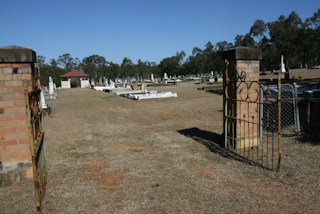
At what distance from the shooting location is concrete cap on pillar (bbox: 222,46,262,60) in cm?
521

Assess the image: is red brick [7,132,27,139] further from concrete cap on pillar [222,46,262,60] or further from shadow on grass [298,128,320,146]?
shadow on grass [298,128,320,146]

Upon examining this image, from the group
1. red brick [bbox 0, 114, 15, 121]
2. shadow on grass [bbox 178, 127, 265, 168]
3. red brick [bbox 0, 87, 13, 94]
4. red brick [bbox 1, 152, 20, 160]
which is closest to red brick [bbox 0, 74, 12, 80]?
red brick [bbox 0, 87, 13, 94]

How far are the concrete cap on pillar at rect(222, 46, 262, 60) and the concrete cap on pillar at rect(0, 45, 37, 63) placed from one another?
3.68 meters

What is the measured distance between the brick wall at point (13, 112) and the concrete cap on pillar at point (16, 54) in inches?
2.9

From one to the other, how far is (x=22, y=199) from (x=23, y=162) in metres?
0.81

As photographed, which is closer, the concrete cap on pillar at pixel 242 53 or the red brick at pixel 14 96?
the red brick at pixel 14 96

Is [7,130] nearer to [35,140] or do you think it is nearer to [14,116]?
[14,116]

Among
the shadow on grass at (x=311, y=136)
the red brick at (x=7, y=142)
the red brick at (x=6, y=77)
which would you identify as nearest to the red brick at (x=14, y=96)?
the red brick at (x=6, y=77)

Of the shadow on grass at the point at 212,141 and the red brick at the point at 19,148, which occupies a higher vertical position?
the red brick at the point at 19,148

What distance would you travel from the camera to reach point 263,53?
58531 millimetres

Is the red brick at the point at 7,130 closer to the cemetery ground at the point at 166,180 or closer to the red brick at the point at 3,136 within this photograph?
the red brick at the point at 3,136

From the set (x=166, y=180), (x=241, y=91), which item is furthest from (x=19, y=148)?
(x=241, y=91)

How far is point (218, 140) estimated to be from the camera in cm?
621

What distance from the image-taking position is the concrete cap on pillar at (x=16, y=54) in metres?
3.94
